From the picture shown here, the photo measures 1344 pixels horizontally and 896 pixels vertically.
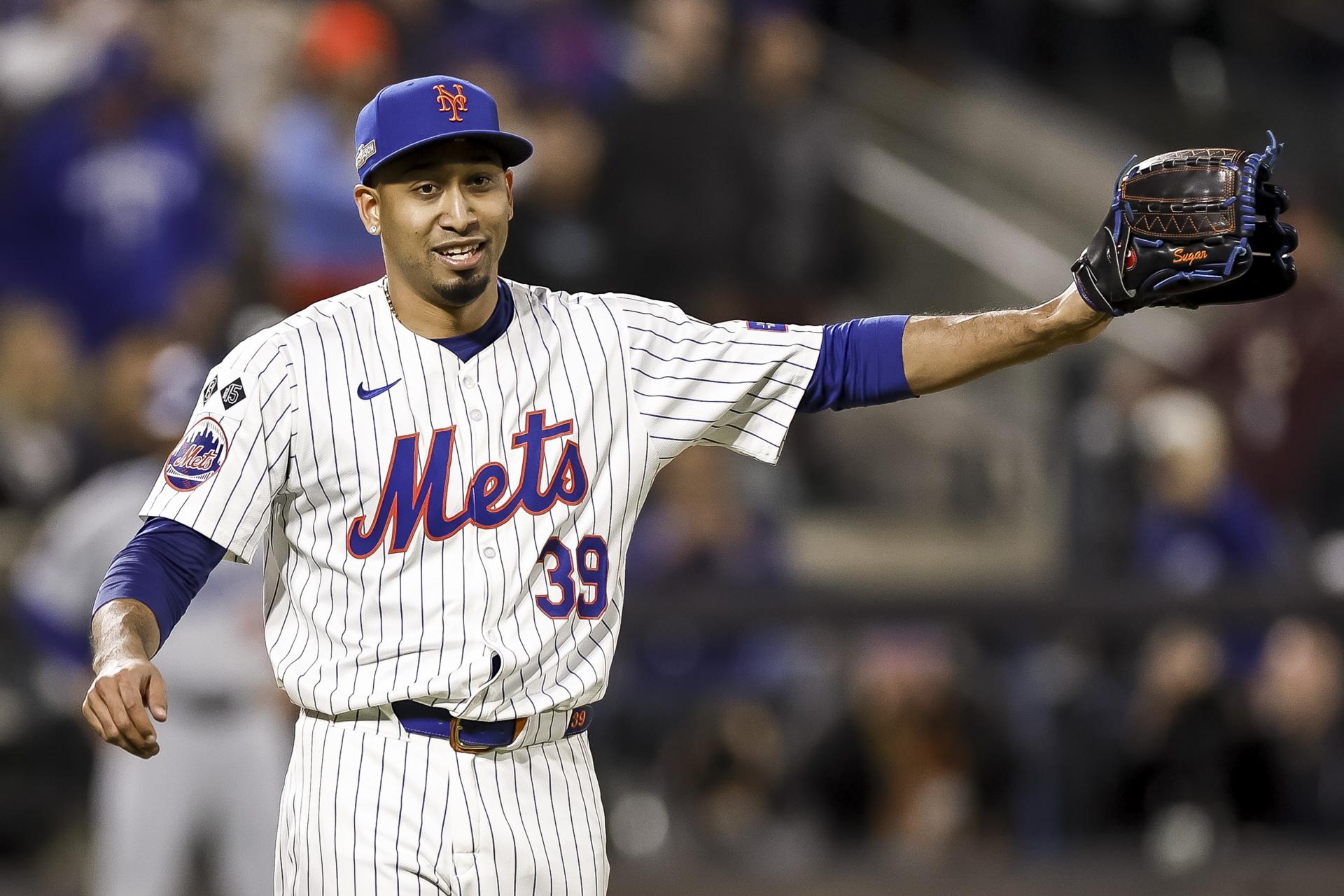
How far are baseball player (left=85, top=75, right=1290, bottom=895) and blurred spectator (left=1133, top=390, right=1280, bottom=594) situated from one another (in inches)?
124

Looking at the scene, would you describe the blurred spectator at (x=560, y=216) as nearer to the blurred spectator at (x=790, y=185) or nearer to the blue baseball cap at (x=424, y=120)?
the blurred spectator at (x=790, y=185)

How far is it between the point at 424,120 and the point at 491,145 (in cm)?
12

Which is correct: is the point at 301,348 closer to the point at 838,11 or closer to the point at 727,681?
the point at 727,681

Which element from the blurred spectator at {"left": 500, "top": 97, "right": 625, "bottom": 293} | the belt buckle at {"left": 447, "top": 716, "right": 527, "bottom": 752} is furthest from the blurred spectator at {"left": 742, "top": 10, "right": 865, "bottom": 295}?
the belt buckle at {"left": 447, "top": 716, "right": 527, "bottom": 752}

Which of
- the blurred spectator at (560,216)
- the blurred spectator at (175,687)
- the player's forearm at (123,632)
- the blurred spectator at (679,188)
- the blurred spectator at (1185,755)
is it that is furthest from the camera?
the blurred spectator at (679,188)

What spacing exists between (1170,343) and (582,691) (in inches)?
204

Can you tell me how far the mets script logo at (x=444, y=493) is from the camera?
2438 mm

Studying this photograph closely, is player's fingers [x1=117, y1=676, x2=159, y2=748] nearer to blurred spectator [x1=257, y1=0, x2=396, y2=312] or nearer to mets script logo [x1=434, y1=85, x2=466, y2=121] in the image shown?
mets script logo [x1=434, y1=85, x2=466, y2=121]

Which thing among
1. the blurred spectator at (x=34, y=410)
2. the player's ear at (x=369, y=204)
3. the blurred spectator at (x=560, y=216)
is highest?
the blurred spectator at (x=560, y=216)

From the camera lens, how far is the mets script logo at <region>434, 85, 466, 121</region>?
95.9 inches

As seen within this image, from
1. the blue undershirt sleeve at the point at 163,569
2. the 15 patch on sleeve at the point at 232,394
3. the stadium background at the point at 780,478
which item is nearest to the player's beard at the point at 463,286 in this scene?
the 15 patch on sleeve at the point at 232,394

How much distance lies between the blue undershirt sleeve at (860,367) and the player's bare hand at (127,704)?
103 centimetres

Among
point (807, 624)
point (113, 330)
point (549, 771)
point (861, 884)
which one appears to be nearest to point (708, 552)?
point (807, 624)

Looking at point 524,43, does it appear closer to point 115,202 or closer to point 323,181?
point 323,181
